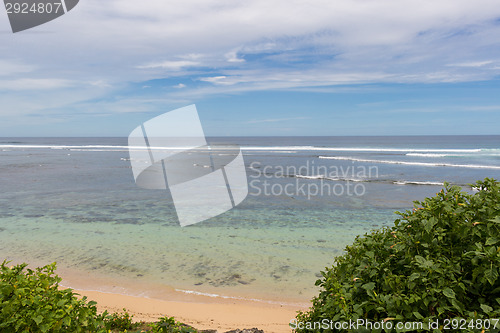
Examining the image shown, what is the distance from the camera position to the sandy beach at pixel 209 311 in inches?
231

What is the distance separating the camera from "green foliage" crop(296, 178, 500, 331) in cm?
254

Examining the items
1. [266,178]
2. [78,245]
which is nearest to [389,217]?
Result: [78,245]

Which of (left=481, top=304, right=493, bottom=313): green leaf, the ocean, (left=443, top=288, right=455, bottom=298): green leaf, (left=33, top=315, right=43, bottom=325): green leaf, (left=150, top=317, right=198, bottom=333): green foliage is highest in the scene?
(left=443, top=288, right=455, bottom=298): green leaf

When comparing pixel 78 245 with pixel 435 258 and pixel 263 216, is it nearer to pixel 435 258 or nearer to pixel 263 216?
pixel 263 216

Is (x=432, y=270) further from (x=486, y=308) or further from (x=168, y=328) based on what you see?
(x=168, y=328)

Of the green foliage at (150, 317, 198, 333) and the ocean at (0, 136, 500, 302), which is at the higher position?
the green foliage at (150, 317, 198, 333)

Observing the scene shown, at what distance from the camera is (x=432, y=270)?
2613 millimetres

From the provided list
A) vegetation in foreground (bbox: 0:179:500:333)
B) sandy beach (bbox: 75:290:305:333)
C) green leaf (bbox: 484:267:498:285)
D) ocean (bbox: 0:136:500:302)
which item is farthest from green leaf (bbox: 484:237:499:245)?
ocean (bbox: 0:136:500:302)

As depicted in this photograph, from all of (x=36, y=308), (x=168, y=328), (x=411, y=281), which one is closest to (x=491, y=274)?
(x=411, y=281)

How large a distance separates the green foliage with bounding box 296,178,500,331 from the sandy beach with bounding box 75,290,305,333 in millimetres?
3114

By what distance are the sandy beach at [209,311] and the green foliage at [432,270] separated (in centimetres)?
311

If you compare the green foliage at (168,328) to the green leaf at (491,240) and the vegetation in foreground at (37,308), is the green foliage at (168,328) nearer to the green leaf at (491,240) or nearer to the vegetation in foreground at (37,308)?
the vegetation in foreground at (37,308)

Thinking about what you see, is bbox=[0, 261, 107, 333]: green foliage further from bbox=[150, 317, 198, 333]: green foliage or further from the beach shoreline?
the beach shoreline

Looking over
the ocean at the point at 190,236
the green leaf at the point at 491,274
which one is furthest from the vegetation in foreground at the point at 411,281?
the ocean at the point at 190,236
